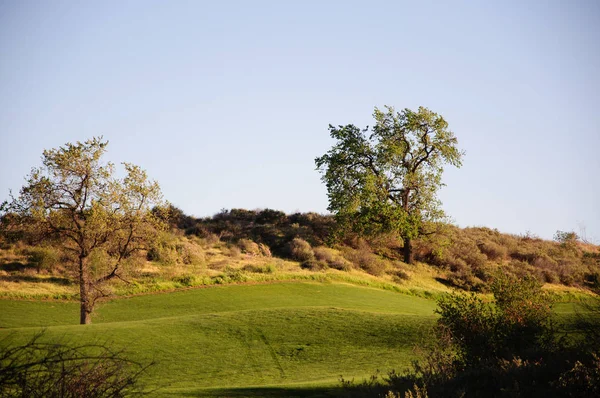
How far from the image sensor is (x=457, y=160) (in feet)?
161

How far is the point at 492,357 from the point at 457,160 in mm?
36829

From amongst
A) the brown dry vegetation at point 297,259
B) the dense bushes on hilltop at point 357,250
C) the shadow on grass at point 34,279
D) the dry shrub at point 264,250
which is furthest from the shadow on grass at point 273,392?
the dry shrub at point 264,250

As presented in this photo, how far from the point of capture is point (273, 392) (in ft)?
49.8

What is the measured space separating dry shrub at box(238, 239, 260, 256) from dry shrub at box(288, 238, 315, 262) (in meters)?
2.98

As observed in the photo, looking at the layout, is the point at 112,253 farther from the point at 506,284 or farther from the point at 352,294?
the point at 506,284

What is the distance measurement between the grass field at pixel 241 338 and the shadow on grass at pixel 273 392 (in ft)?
0.09

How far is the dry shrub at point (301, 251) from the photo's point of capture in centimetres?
4684

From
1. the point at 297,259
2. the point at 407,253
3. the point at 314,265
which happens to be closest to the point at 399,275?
the point at 407,253

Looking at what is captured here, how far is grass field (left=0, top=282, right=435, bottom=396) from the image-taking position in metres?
18.0

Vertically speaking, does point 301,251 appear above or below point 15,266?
above

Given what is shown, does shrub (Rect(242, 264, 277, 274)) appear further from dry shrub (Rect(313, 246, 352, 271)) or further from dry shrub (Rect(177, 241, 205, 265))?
dry shrub (Rect(313, 246, 352, 271))

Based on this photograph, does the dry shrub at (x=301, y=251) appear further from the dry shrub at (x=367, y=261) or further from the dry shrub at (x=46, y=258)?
the dry shrub at (x=46, y=258)

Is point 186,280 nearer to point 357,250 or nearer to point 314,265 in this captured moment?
point 314,265

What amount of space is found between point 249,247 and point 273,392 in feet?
111
